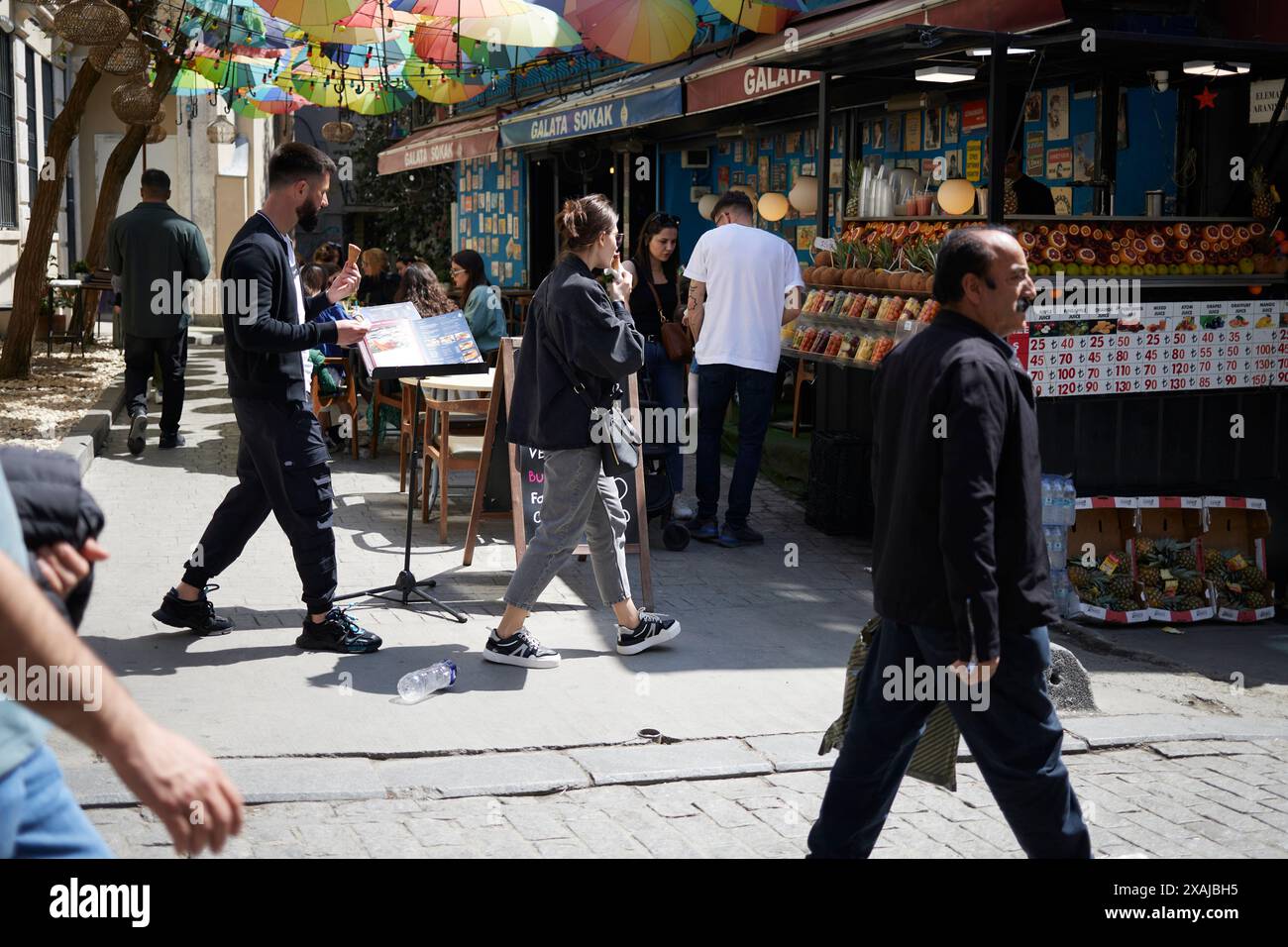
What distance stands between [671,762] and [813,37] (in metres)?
6.81

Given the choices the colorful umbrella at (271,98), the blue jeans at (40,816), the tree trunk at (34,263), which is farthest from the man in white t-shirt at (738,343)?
the colorful umbrella at (271,98)

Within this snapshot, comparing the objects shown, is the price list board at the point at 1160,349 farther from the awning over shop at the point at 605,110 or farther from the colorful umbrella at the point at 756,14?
the awning over shop at the point at 605,110

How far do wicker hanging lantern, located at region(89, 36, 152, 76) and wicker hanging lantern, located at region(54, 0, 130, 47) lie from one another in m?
0.78

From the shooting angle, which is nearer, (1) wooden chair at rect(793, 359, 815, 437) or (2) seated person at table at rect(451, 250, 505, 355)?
(2) seated person at table at rect(451, 250, 505, 355)

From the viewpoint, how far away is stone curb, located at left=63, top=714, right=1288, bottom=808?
186 inches

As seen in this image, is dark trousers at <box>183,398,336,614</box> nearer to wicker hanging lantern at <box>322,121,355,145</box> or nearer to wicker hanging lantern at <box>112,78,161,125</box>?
wicker hanging lantern at <box>112,78,161,125</box>

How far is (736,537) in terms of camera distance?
886 centimetres

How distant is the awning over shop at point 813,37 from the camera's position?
8008 mm

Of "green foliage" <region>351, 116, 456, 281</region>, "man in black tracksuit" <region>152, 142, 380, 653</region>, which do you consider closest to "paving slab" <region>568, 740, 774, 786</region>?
"man in black tracksuit" <region>152, 142, 380, 653</region>

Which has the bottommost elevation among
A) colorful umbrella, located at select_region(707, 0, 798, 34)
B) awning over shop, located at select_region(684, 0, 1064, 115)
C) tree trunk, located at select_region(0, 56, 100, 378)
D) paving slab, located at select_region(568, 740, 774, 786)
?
paving slab, located at select_region(568, 740, 774, 786)

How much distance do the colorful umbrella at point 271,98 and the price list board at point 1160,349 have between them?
16.5 metres

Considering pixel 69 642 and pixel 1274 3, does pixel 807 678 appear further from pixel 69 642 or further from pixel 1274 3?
pixel 1274 3

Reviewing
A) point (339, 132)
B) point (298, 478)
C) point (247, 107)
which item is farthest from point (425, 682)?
point (247, 107)

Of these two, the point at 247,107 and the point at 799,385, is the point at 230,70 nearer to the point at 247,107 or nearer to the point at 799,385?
the point at 247,107
